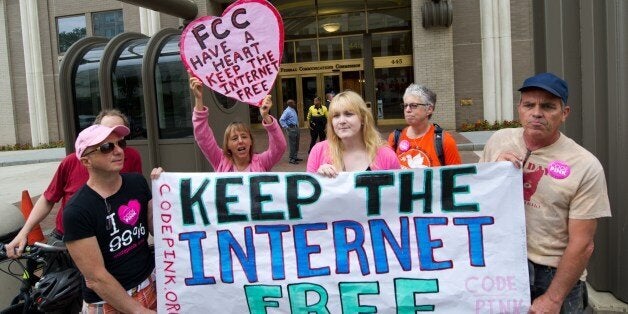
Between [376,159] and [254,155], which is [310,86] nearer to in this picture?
[254,155]

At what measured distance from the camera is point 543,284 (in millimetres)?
2688

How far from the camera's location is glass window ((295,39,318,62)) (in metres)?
25.3

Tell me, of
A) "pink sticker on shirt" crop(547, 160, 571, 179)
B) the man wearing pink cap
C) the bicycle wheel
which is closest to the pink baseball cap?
the man wearing pink cap

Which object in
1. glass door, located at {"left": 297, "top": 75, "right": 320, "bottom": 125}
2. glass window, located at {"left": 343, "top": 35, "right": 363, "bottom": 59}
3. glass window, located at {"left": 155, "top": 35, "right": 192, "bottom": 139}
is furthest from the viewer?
glass door, located at {"left": 297, "top": 75, "right": 320, "bottom": 125}

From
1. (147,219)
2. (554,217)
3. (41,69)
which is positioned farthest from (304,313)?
(41,69)

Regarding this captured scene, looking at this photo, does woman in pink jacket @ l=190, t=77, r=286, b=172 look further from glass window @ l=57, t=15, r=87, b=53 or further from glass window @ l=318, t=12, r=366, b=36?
glass window @ l=57, t=15, r=87, b=53

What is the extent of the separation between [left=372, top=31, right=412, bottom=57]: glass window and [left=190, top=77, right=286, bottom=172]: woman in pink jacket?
21.2 meters

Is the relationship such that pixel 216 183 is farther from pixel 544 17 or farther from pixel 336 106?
pixel 544 17

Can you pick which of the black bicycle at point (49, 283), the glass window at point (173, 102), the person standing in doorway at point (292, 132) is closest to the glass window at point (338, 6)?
the person standing in doorway at point (292, 132)

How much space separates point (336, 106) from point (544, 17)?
2150 mm

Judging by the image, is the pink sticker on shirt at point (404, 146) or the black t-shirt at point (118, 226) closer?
the black t-shirt at point (118, 226)

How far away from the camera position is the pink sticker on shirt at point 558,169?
97.4 inches

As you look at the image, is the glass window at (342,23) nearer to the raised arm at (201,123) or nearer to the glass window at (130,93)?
the glass window at (130,93)

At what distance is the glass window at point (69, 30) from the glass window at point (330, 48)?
36.0 feet
